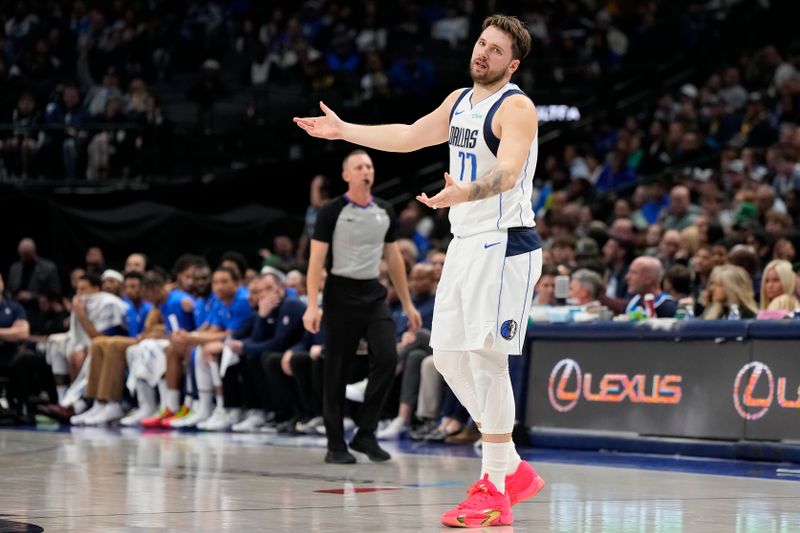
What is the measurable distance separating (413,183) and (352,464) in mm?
A: 11420

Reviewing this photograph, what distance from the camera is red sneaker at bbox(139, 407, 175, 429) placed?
14148mm

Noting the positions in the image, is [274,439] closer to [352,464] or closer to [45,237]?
[352,464]

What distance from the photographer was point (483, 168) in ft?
21.5

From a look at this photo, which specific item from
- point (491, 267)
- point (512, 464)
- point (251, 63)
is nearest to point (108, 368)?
point (512, 464)

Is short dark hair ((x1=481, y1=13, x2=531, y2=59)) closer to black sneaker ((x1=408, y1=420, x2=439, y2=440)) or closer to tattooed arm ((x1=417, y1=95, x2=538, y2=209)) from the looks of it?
tattooed arm ((x1=417, y1=95, x2=538, y2=209))

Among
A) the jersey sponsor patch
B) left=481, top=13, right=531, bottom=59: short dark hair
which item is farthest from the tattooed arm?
left=481, top=13, right=531, bottom=59: short dark hair

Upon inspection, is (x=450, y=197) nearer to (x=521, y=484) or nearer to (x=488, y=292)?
(x=488, y=292)

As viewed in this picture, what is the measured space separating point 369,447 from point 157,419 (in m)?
4.77

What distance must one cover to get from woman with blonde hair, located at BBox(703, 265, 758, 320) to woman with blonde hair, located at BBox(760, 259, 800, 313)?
13 centimetres

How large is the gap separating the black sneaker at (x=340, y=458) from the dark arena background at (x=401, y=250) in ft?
0.78

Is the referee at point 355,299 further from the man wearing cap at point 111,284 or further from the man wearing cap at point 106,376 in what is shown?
the man wearing cap at point 111,284

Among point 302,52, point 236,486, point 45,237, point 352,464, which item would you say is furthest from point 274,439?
point 302,52

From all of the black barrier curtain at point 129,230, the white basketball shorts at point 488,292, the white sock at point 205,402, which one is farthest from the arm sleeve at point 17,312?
the white basketball shorts at point 488,292

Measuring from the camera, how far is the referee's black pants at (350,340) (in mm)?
9922
